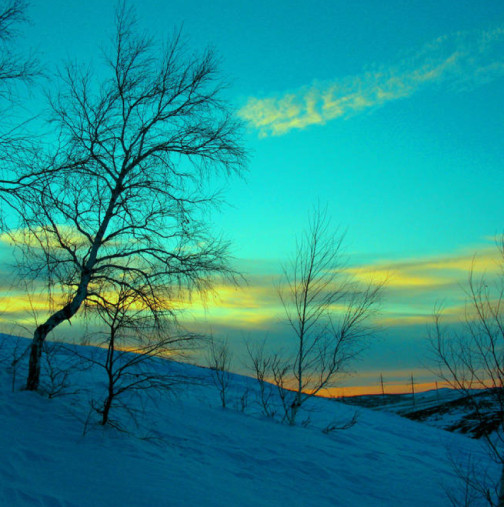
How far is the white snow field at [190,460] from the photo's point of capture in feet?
19.7

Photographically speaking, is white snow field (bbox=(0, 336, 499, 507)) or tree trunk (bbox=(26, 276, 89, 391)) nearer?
white snow field (bbox=(0, 336, 499, 507))

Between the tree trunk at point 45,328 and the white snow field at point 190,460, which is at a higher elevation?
the tree trunk at point 45,328

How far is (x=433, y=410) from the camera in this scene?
29469 mm

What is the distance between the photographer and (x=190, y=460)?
8.09 metres

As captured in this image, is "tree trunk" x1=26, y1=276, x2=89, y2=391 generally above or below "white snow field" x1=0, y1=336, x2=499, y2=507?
above

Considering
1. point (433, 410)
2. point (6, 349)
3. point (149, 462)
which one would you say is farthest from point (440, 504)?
point (433, 410)

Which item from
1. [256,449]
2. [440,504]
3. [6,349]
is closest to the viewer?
[440,504]

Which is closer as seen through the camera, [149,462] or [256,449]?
[149,462]

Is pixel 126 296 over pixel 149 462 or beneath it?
over

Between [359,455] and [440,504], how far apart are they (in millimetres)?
2627

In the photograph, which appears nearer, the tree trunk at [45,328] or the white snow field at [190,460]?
the white snow field at [190,460]

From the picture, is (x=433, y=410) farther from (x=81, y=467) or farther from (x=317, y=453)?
(x=81, y=467)

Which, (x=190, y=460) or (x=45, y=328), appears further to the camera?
(x=45, y=328)

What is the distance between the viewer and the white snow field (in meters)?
6.02
